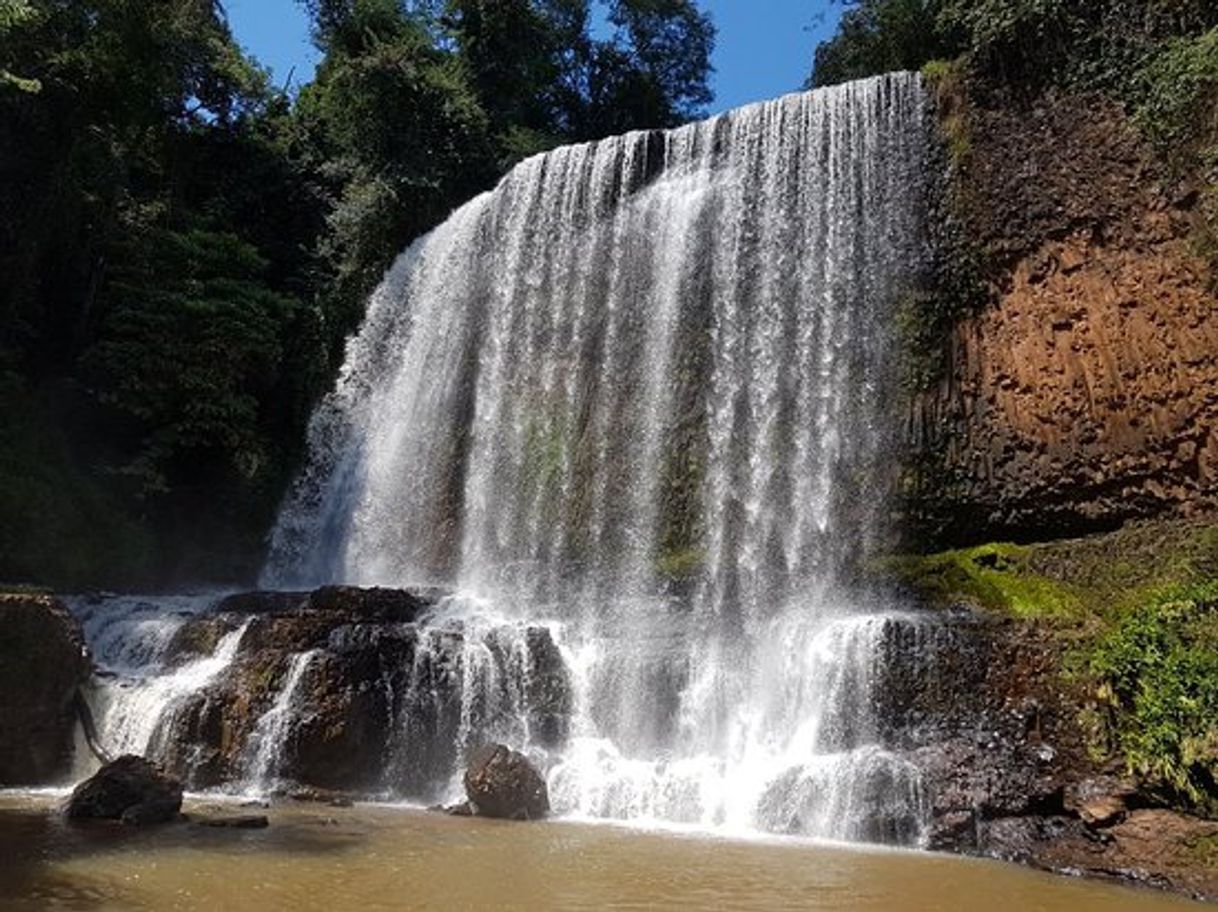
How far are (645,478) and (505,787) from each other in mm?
8039

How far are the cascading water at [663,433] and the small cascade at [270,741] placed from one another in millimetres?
3132

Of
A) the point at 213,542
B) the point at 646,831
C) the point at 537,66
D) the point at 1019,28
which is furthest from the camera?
the point at 537,66

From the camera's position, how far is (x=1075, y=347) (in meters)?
14.8

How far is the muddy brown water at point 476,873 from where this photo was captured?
6.55 m

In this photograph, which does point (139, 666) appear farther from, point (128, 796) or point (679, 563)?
point (679, 563)

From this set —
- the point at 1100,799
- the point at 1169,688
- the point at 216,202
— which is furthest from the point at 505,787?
the point at 216,202

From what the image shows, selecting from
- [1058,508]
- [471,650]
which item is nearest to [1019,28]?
[1058,508]

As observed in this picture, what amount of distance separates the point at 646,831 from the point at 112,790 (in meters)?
4.68

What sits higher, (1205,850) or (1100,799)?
(1100,799)

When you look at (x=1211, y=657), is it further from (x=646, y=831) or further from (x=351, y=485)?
(x=351, y=485)

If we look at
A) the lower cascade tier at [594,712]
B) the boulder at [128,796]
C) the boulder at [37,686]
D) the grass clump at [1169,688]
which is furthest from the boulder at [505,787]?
the grass clump at [1169,688]

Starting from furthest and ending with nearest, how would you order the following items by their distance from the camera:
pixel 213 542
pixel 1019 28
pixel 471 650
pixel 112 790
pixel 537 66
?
pixel 537 66 < pixel 213 542 < pixel 1019 28 < pixel 471 650 < pixel 112 790

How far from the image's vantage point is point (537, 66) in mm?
31062

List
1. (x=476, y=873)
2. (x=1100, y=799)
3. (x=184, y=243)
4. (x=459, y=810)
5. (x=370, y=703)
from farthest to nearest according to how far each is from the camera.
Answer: (x=184, y=243) < (x=370, y=703) < (x=459, y=810) < (x=1100, y=799) < (x=476, y=873)
